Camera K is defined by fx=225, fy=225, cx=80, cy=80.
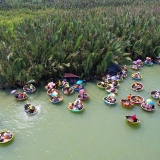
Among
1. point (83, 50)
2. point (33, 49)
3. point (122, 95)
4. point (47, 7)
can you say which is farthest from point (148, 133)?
point (47, 7)

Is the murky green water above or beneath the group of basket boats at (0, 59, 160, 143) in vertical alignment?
beneath

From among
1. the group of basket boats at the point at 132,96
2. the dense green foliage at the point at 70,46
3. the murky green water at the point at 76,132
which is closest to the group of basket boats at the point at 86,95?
the group of basket boats at the point at 132,96

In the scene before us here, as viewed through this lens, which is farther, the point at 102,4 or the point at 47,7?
the point at 102,4

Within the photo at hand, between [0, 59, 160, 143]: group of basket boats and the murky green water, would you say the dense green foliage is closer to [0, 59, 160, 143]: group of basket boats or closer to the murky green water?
[0, 59, 160, 143]: group of basket boats

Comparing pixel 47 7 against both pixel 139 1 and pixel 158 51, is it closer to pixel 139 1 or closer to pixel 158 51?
pixel 139 1

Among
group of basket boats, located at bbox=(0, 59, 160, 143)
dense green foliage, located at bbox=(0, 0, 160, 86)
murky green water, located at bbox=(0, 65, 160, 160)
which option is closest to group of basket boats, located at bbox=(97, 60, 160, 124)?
group of basket boats, located at bbox=(0, 59, 160, 143)

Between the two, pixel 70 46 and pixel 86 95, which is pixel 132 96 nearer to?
pixel 86 95

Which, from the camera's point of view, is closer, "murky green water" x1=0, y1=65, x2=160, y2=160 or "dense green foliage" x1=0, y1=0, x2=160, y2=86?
"murky green water" x1=0, y1=65, x2=160, y2=160

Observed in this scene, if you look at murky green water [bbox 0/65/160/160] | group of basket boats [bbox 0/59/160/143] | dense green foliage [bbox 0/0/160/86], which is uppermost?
dense green foliage [bbox 0/0/160/86]

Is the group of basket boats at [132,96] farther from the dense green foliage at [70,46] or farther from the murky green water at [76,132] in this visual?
the dense green foliage at [70,46]
